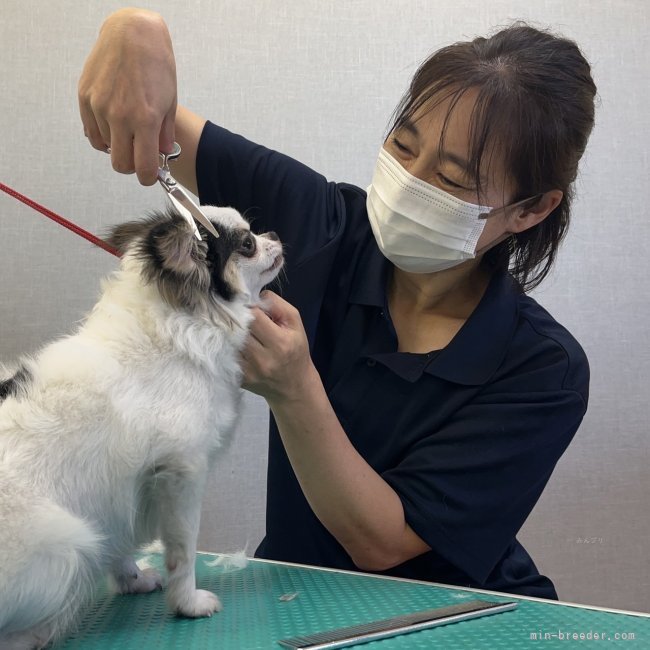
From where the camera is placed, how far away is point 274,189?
4.61 feet

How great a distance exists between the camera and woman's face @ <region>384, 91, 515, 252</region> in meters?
1.17

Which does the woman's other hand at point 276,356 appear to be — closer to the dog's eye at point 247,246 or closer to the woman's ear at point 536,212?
the dog's eye at point 247,246

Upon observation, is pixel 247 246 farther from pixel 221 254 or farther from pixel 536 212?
pixel 536 212

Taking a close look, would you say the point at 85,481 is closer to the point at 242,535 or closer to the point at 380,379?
the point at 380,379

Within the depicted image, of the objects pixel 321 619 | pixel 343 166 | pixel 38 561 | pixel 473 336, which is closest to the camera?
pixel 38 561

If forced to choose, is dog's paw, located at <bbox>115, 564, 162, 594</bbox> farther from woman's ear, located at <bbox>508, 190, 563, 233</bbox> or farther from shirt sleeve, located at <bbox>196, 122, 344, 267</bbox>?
woman's ear, located at <bbox>508, 190, 563, 233</bbox>

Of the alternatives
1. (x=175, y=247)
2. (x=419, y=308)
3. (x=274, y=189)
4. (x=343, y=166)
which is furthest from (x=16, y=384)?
(x=343, y=166)

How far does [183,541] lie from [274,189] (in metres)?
0.71

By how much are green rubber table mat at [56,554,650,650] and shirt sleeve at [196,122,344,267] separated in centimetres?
59

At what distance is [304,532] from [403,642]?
1.58 ft

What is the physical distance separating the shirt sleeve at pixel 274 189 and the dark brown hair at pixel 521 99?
0.23 metres

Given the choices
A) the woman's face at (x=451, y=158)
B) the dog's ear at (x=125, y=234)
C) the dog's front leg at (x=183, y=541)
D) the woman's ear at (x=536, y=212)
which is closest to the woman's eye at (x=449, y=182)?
the woman's face at (x=451, y=158)

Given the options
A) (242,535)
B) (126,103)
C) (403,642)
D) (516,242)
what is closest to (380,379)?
(516,242)

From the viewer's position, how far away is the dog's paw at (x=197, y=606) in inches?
38.5
